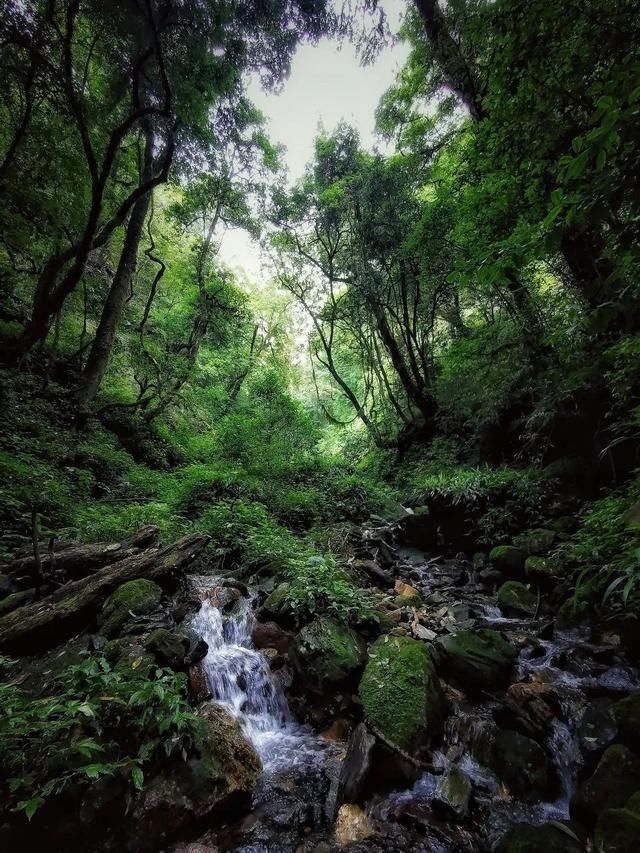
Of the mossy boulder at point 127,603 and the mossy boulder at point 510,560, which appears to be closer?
the mossy boulder at point 127,603

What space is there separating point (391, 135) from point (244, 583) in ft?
48.9

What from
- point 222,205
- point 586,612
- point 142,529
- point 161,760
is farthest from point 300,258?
point 161,760

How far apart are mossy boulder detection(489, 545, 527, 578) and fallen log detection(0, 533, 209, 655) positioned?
5653 millimetres

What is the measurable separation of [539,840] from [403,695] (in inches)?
54.1

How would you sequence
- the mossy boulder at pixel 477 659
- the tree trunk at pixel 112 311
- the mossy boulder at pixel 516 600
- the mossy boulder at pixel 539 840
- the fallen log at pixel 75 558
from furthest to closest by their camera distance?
the tree trunk at pixel 112 311, the mossy boulder at pixel 516 600, the fallen log at pixel 75 558, the mossy boulder at pixel 477 659, the mossy boulder at pixel 539 840

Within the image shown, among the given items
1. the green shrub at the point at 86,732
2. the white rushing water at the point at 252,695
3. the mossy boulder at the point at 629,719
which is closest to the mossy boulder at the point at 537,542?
the mossy boulder at the point at 629,719

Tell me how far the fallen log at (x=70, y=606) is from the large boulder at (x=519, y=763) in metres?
4.35

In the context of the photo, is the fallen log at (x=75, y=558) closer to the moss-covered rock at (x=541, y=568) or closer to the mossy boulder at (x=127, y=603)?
the mossy boulder at (x=127, y=603)

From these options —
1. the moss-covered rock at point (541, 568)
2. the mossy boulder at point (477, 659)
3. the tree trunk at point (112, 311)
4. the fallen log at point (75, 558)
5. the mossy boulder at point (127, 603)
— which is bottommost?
the mossy boulder at point (477, 659)

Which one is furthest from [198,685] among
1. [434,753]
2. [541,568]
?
[541,568]

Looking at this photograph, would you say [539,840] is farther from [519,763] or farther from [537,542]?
[537,542]

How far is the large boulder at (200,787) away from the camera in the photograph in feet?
8.20

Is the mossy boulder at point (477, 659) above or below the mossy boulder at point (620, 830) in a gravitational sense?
above

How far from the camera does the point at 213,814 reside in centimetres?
271
